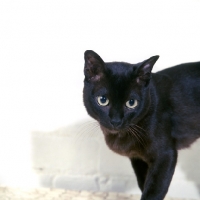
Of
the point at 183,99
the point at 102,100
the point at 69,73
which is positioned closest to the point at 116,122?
the point at 102,100

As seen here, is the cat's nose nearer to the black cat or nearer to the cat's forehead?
the black cat

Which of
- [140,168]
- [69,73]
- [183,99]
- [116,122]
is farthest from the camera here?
[69,73]

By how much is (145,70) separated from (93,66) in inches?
6.6

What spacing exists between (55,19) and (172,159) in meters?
0.82

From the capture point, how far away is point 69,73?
1671mm

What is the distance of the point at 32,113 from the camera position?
Result: 1.72m

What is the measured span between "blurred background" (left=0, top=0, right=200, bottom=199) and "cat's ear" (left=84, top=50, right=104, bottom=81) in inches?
18.5

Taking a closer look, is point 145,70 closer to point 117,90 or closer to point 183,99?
point 117,90

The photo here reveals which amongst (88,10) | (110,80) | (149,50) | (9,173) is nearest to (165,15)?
(149,50)

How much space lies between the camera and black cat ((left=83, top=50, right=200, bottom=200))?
1.14 metres

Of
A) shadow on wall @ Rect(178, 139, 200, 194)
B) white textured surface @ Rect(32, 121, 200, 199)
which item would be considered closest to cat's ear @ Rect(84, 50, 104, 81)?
white textured surface @ Rect(32, 121, 200, 199)

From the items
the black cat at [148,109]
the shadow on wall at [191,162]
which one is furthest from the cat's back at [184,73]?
the shadow on wall at [191,162]

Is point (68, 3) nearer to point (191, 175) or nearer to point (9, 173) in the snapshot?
point (9, 173)

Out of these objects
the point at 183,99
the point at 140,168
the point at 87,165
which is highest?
the point at 183,99
